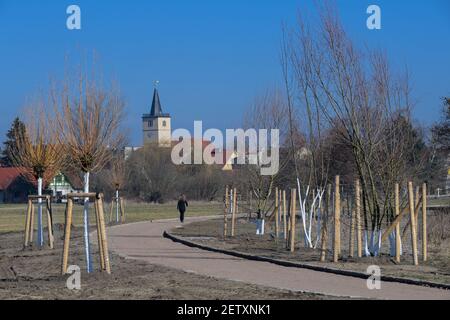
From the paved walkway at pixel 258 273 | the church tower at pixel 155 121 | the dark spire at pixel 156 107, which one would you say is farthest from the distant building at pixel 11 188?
the paved walkway at pixel 258 273

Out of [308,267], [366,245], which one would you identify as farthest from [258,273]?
[366,245]

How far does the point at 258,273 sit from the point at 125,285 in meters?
3.81

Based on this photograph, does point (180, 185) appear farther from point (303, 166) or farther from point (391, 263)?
point (391, 263)

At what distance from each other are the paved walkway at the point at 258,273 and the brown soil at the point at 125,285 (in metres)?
0.81

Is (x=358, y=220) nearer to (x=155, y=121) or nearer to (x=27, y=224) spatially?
(x=27, y=224)

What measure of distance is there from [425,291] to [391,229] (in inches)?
193

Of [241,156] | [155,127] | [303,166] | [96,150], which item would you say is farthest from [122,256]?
[155,127]

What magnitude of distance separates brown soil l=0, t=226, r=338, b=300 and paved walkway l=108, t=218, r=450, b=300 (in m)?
0.81

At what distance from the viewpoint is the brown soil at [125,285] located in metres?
13.6

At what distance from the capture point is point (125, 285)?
49.8ft

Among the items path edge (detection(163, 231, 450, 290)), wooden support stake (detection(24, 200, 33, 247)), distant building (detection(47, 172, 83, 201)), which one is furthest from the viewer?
distant building (detection(47, 172, 83, 201))

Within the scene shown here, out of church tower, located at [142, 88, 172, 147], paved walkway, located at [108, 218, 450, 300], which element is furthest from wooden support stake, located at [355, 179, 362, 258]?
church tower, located at [142, 88, 172, 147]

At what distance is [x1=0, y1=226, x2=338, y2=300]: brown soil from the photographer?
13617mm

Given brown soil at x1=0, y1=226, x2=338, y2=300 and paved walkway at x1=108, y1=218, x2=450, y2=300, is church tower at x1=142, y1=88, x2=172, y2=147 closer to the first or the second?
paved walkway at x1=108, y1=218, x2=450, y2=300
